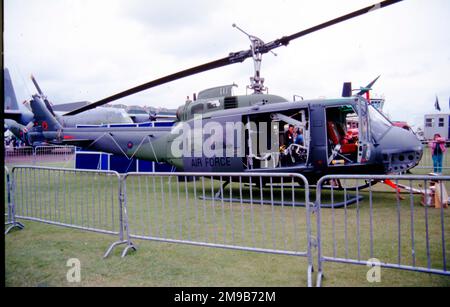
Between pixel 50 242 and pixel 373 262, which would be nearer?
pixel 373 262

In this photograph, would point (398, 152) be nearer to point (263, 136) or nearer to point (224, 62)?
point (263, 136)

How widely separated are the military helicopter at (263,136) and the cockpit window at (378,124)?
2cm

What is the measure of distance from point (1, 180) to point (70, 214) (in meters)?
3.90

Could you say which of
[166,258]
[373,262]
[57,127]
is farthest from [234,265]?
[57,127]

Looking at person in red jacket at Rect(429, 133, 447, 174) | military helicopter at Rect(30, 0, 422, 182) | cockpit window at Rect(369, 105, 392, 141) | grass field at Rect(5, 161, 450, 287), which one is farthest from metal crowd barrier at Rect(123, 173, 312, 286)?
person in red jacket at Rect(429, 133, 447, 174)

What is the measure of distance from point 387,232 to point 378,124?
2876mm

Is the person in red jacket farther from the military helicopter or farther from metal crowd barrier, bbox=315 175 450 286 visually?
metal crowd barrier, bbox=315 175 450 286

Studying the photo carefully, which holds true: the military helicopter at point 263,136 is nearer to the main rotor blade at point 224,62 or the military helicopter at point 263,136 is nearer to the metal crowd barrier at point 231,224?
the main rotor blade at point 224,62

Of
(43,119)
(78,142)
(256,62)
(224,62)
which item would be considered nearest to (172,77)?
(224,62)

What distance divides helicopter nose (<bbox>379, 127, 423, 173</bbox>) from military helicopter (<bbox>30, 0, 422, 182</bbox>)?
2 cm

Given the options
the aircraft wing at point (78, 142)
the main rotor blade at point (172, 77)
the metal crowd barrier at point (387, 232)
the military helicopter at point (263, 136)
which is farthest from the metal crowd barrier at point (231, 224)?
the aircraft wing at point (78, 142)

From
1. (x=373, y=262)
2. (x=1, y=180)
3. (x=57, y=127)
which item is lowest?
(x=373, y=262)

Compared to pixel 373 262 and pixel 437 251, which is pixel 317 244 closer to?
pixel 373 262
